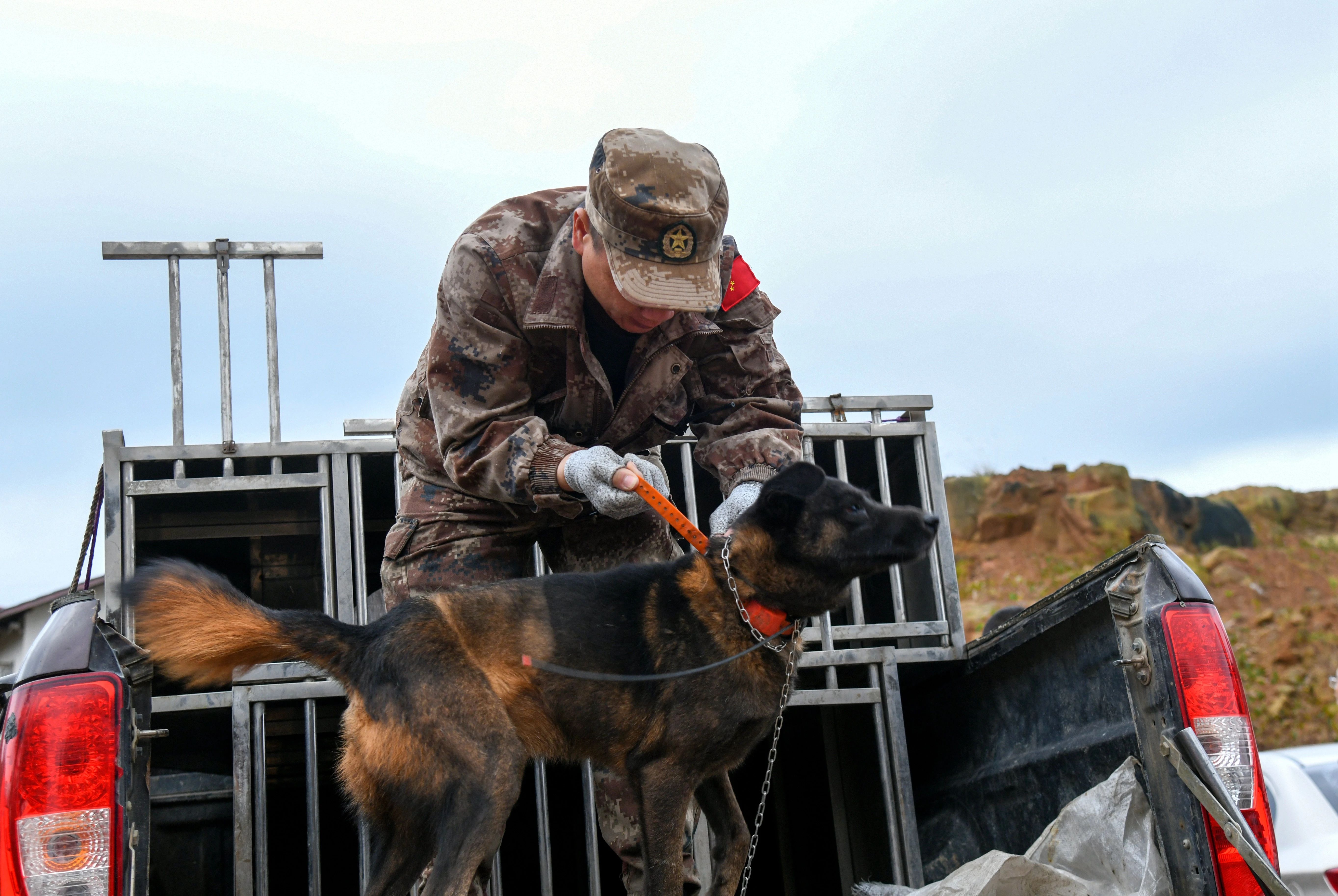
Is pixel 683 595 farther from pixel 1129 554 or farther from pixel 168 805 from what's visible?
pixel 168 805

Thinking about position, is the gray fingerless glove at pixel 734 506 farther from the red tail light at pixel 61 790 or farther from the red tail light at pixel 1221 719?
the red tail light at pixel 61 790

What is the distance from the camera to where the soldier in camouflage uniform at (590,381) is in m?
2.99

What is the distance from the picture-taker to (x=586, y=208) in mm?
3152

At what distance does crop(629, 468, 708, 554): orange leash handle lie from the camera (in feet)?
9.29

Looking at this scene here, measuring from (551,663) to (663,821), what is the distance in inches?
20.3

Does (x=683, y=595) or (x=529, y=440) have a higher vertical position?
(x=529, y=440)

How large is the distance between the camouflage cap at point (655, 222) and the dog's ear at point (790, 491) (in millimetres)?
563

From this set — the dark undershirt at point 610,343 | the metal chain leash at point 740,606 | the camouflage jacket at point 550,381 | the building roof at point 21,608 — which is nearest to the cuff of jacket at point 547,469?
the camouflage jacket at point 550,381

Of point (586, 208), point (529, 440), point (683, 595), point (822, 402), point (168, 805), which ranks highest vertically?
point (586, 208)

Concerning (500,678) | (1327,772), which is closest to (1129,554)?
(500,678)

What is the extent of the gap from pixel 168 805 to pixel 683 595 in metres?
2.14

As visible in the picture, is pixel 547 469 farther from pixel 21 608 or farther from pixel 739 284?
pixel 21 608

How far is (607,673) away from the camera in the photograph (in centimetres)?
279

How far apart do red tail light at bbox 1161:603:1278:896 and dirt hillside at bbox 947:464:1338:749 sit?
23.4m
